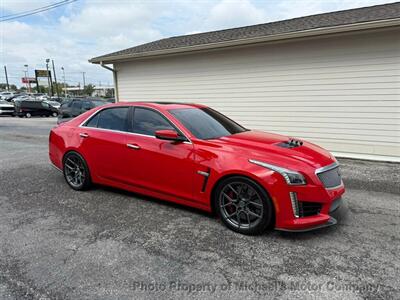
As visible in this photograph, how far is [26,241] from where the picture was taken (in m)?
3.14

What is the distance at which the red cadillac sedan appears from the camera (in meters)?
3.05

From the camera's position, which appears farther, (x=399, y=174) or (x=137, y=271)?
(x=399, y=174)

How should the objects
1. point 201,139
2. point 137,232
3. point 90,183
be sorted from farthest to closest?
point 90,183, point 201,139, point 137,232

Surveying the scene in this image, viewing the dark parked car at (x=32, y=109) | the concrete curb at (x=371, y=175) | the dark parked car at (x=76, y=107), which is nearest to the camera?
the concrete curb at (x=371, y=175)

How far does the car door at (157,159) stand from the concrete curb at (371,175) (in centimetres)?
311

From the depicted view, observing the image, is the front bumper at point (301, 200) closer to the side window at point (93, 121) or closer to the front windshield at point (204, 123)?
the front windshield at point (204, 123)

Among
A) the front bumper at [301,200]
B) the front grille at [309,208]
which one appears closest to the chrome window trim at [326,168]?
the front bumper at [301,200]

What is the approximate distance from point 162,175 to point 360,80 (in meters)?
5.45

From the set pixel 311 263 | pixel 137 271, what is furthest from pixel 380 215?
pixel 137 271

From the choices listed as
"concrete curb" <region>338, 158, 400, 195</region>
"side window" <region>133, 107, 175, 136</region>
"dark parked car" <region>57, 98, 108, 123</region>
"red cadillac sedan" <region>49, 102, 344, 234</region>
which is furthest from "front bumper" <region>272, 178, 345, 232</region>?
"dark parked car" <region>57, 98, 108, 123</region>

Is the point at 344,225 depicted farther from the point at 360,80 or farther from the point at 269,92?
the point at 269,92

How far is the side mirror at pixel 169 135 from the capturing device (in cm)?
360

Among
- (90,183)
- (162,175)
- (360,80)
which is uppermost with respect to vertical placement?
(360,80)

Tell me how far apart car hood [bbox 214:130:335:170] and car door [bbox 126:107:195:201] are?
1.67ft
